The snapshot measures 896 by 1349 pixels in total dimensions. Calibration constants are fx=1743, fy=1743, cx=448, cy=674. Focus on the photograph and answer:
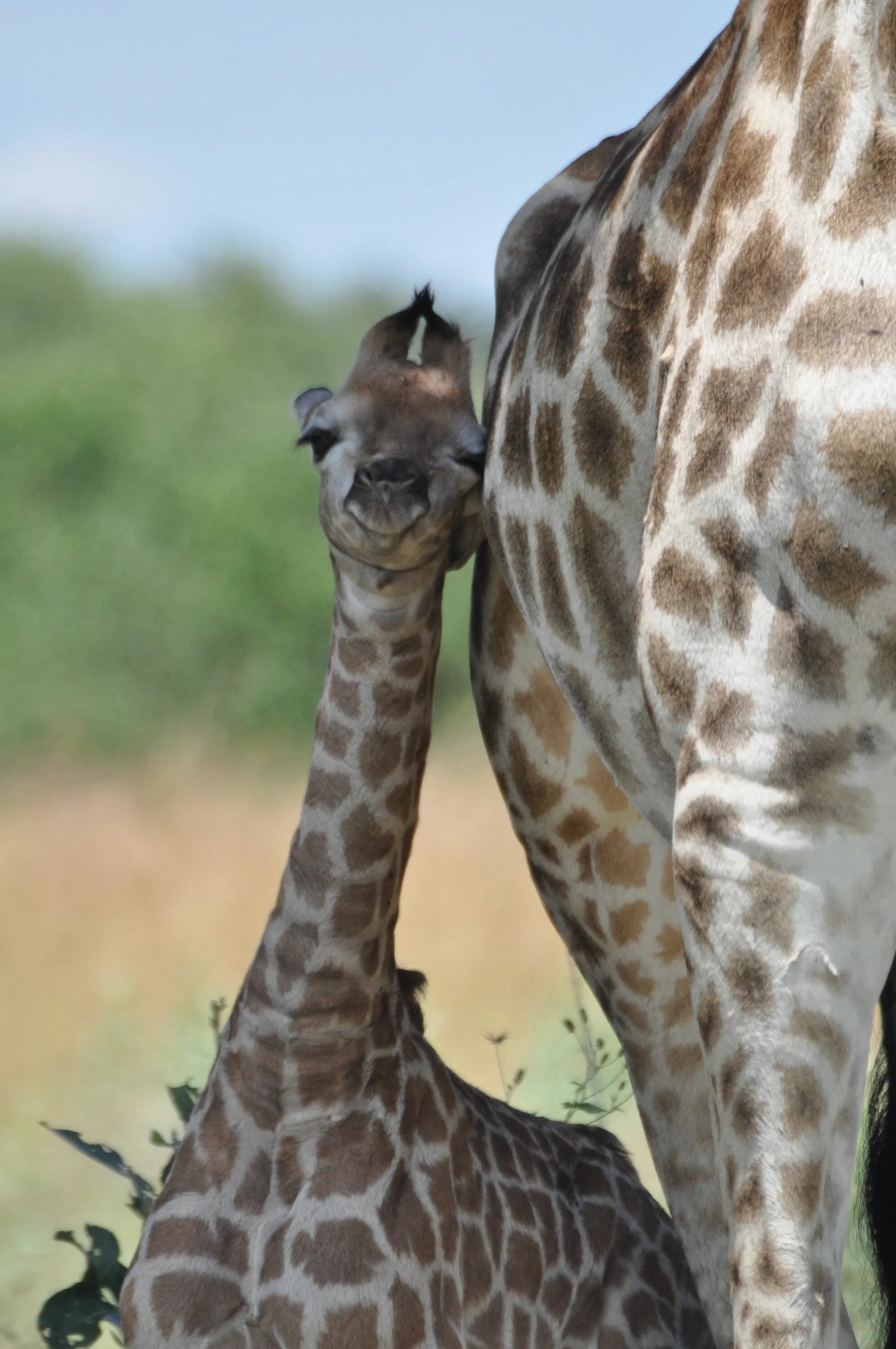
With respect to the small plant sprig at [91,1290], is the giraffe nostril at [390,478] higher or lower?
higher

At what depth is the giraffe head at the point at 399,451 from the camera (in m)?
2.40

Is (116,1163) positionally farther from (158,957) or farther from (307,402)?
(158,957)

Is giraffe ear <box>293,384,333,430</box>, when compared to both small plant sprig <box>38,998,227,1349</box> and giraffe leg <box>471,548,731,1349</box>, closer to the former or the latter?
giraffe leg <box>471,548,731,1349</box>

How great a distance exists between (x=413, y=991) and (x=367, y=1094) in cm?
24

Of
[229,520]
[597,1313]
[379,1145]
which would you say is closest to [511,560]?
[379,1145]

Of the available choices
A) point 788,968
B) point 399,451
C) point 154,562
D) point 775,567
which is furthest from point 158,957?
point 154,562

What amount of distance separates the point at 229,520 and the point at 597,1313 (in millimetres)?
12394

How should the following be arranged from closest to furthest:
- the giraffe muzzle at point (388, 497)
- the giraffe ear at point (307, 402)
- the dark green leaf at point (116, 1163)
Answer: the giraffe muzzle at point (388, 497), the giraffe ear at point (307, 402), the dark green leaf at point (116, 1163)

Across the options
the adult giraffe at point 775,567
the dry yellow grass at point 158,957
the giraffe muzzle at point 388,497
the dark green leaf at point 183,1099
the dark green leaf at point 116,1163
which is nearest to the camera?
the adult giraffe at point 775,567

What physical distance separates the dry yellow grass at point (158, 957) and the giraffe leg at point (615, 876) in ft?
7.45

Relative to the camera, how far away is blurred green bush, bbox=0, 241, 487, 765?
12664 mm

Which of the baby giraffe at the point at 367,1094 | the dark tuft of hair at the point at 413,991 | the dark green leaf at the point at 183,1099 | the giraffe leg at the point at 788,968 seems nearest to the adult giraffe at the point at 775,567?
the giraffe leg at the point at 788,968

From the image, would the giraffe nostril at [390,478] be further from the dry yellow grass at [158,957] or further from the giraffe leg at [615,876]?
the dry yellow grass at [158,957]

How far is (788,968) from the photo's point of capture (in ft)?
5.43
